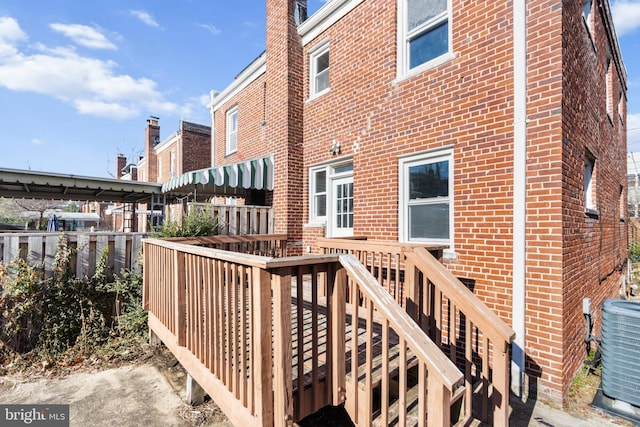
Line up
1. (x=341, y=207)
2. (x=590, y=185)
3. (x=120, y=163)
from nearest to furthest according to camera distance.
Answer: (x=590, y=185)
(x=341, y=207)
(x=120, y=163)

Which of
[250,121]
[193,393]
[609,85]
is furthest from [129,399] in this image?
[609,85]

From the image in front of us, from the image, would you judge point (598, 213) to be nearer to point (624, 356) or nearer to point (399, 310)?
point (624, 356)

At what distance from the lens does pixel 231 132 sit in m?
11.3

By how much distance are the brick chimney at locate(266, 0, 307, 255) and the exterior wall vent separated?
5.52m

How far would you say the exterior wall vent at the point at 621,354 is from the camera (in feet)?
10.7

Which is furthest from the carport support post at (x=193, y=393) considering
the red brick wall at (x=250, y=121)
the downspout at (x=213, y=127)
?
the downspout at (x=213, y=127)

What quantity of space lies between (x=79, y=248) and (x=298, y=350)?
190 inches

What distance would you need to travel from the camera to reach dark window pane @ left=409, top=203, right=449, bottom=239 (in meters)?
4.63

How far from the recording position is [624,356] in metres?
3.35

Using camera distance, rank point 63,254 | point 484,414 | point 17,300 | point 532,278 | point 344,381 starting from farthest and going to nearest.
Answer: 1. point 63,254
2. point 17,300
3. point 532,278
4. point 484,414
5. point 344,381

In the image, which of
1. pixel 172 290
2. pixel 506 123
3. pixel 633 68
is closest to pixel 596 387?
pixel 506 123

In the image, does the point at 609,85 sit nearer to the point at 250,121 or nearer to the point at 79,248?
the point at 250,121

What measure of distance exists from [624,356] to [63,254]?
774 cm

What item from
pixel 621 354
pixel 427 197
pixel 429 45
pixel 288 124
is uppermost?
pixel 429 45
